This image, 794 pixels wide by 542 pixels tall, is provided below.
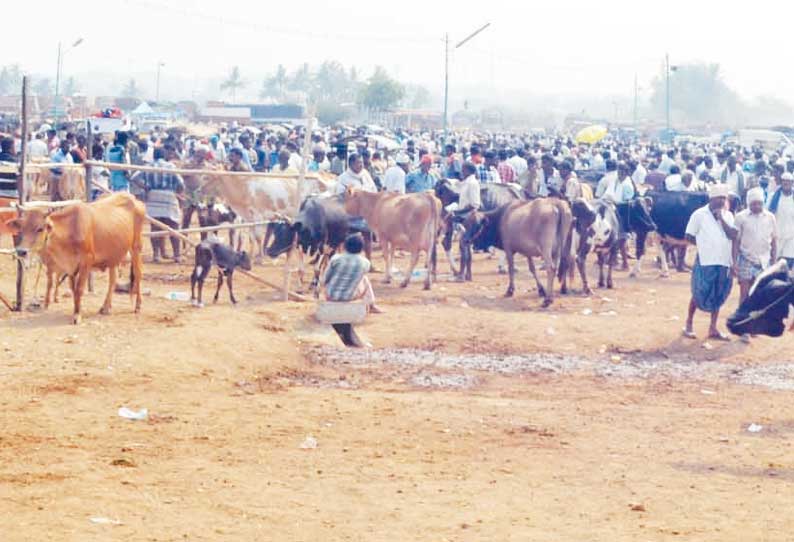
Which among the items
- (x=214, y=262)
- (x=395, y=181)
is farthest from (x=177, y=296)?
(x=395, y=181)

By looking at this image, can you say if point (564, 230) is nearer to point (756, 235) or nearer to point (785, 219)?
point (785, 219)

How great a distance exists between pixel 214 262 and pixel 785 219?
6.58 metres

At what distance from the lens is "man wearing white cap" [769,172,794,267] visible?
1582cm

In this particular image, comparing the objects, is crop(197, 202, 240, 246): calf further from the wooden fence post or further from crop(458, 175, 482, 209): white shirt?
the wooden fence post

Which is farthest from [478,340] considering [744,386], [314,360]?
[744,386]

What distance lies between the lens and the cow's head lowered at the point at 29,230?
12.6 meters

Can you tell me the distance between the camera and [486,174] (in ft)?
74.6

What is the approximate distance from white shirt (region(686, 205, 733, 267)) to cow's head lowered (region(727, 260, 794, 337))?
8.51ft

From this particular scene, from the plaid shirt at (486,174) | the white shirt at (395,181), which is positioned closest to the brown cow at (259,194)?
the white shirt at (395,181)

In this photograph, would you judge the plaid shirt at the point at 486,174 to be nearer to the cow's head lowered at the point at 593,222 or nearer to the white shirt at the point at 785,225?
the cow's head lowered at the point at 593,222

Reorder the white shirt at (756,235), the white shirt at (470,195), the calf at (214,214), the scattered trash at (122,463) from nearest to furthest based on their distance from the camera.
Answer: the scattered trash at (122,463)
the white shirt at (756,235)
the calf at (214,214)
the white shirt at (470,195)

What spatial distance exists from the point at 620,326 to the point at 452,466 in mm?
6590

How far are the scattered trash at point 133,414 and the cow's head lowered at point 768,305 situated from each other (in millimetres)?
4978

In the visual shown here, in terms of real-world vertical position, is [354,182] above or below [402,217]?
above
